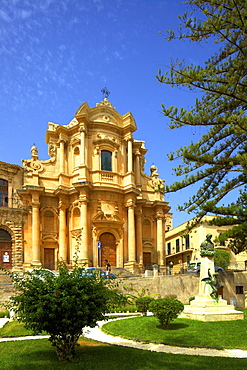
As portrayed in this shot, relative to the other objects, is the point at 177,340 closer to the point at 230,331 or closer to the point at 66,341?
the point at 230,331

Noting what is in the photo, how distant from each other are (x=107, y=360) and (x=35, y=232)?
23548mm

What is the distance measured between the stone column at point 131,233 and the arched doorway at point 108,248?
4.96ft

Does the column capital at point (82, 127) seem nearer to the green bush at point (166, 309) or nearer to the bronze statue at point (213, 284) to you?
the bronze statue at point (213, 284)

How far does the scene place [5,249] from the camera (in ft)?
105

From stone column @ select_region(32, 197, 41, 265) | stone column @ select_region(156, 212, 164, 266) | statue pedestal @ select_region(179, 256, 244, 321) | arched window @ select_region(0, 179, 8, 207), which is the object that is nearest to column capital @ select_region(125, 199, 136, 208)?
stone column @ select_region(156, 212, 164, 266)

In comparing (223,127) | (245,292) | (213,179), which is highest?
(223,127)

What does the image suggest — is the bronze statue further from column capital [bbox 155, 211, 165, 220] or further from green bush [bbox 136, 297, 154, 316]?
column capital [bbox 155, 211, 165, 220]

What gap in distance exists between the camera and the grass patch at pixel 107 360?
8.84m

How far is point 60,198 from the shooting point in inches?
1313

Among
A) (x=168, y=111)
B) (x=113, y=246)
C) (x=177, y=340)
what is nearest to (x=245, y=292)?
(x=113, y=246)

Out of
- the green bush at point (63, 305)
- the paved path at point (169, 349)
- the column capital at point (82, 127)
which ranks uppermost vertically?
the column capital at point (82, 127)

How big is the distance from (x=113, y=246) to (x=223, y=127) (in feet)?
72.4

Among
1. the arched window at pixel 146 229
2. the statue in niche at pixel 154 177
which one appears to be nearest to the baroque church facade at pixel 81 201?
the arched window at pixel 146 229

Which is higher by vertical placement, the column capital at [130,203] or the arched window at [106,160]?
the arched window at [106,160]
